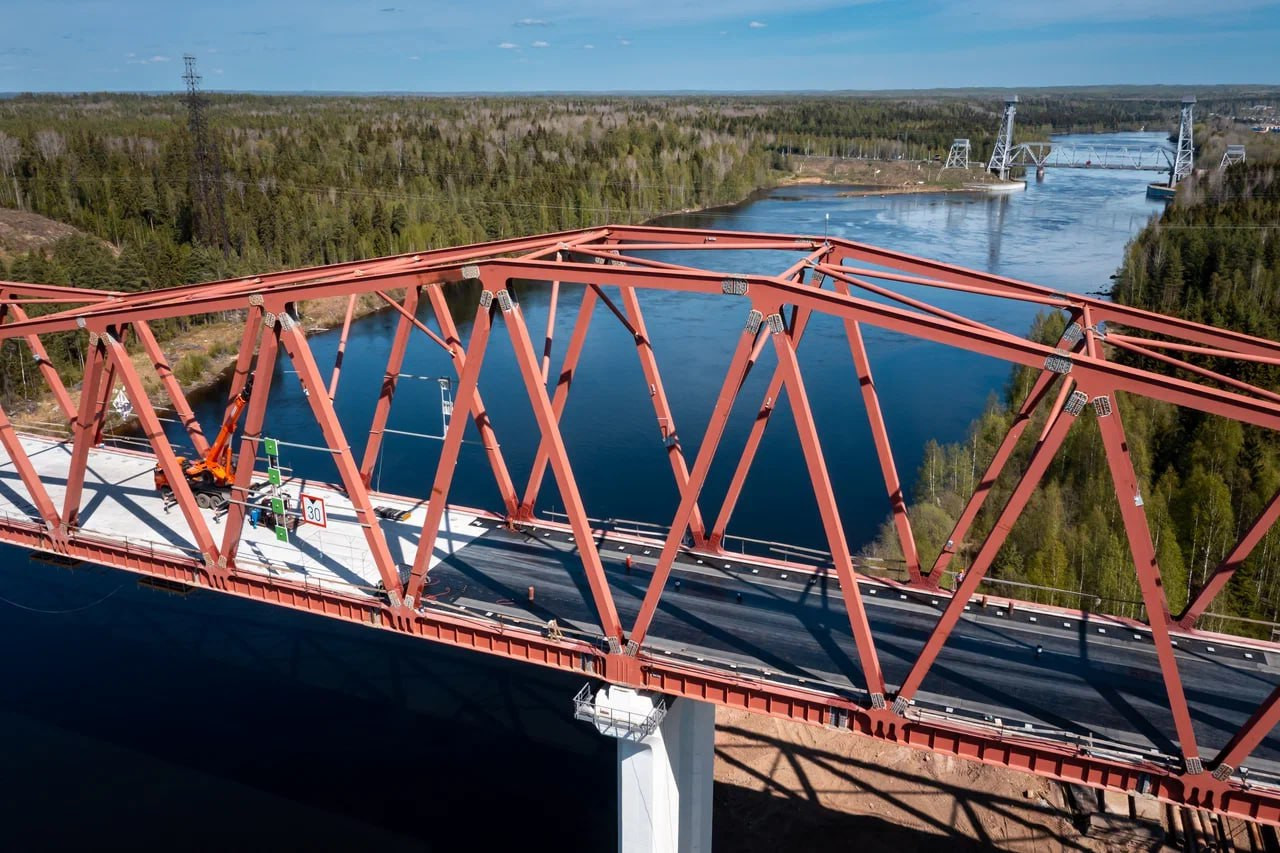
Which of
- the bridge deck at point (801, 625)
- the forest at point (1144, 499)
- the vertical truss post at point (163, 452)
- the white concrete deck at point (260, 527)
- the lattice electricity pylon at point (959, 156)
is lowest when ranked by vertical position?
the forest at point (1144, 499)

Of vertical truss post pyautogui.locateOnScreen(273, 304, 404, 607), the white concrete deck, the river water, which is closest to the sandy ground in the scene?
the river water

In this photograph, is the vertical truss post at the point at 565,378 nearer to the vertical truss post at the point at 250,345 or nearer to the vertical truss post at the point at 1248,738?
the vertical truss post at the point at 250,345

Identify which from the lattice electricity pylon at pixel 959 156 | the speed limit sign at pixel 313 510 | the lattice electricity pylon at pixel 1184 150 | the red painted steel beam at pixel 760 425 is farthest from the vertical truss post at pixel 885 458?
the lattice electricity pylon at pixel 959 156

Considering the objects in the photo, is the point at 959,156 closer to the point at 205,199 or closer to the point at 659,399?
the point at 205,199

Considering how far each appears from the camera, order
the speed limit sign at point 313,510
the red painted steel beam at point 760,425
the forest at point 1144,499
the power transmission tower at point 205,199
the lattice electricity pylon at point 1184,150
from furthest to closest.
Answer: the lattice electricity pylon at point 1184,150, the power transmission tower at point 205,199, the forest at point 1144,499, the speed limit sign at point 313,510, the red painted steel beam at point 760,425

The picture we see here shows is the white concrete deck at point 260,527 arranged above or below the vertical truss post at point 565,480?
below

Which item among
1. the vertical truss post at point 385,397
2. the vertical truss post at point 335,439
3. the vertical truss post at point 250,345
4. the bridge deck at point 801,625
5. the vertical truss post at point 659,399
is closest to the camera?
the bridge deck at point 801,625

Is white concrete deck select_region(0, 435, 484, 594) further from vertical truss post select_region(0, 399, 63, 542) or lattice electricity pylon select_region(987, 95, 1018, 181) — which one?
lattice electricity pylon select_region(987, 95, 1018, 181)
